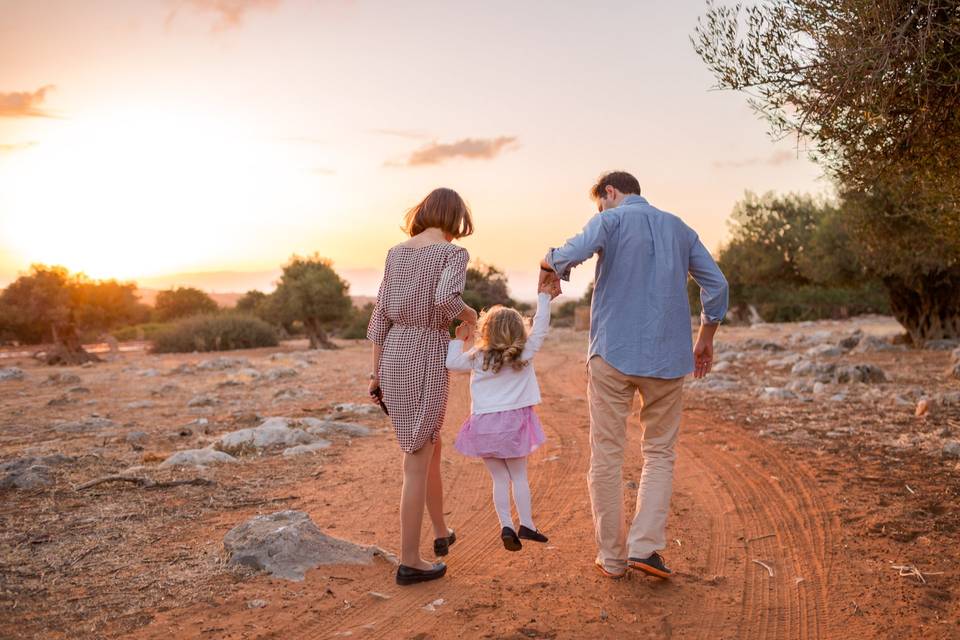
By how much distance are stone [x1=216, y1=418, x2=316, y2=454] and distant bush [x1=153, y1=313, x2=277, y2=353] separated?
81.3 feet

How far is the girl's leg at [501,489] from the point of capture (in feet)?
16.4

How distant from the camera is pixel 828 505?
6.47 m

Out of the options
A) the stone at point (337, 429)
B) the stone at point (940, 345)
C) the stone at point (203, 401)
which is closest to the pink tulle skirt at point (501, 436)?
the stone at point (337, 429)

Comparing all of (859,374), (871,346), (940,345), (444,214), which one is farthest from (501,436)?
(940,345)

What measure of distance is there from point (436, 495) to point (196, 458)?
456 cm

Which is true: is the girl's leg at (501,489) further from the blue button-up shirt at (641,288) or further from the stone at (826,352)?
the stone at (826,352)

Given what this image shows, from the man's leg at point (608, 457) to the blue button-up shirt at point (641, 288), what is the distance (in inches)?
6.3

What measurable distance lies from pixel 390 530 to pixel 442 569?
1338mm

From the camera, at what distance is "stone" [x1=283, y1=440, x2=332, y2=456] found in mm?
9039

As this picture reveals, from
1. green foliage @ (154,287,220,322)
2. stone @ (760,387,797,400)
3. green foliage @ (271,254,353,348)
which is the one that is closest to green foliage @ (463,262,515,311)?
green foliage @ (271,254,353,348)

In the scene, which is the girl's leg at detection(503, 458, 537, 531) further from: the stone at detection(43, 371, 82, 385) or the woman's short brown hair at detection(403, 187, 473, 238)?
the stone at detection(43, 371, 82, 385)

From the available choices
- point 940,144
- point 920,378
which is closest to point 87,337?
point 920,378

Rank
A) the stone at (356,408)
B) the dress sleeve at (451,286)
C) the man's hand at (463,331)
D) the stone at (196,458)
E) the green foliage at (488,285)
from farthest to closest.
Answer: the green foliage at (488,285), the stone at (356,408), the stone at (196,458), the man's hand at (463,331), the dress sleeve at (451,286)

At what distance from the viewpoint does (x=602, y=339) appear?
4.72 metres
